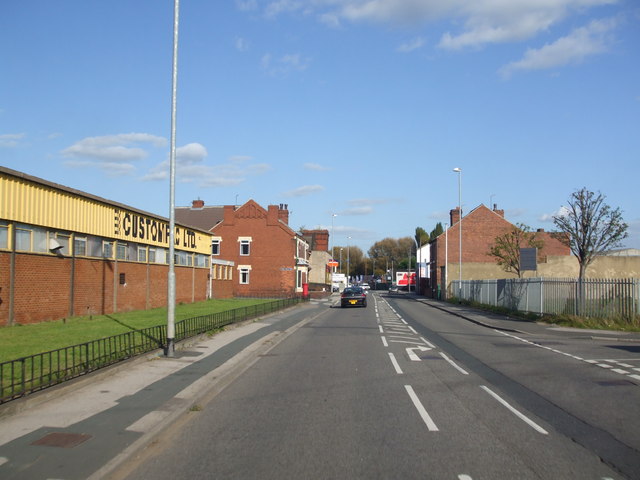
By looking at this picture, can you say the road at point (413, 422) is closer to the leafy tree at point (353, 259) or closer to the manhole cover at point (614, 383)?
the manhole cover at point (614, 383)

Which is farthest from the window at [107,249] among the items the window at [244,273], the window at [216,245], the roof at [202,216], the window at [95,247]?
the roof at [202,216]

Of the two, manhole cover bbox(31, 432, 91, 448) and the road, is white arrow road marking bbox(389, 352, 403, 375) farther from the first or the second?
manhole cover bbox(31, 432, 91, 448)

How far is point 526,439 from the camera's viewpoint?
24.2ft

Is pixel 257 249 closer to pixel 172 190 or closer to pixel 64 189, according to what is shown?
pixel 64 189

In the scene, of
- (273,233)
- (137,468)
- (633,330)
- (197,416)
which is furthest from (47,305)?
(273,233)

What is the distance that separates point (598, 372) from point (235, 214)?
1981 inches

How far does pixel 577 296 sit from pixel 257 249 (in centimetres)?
3802

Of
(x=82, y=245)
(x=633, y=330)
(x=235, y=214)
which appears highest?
(x=235, y=214)

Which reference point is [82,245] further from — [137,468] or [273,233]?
[273,233]

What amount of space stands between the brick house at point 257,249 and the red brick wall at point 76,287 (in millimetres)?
25758

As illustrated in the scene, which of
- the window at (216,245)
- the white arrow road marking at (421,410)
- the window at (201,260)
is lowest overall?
the white arrow road marking at (421,410)

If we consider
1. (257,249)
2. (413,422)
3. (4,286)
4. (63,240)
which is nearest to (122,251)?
(63,240)

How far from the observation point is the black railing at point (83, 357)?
896 centimetres

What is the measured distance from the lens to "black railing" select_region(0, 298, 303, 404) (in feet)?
29.4
